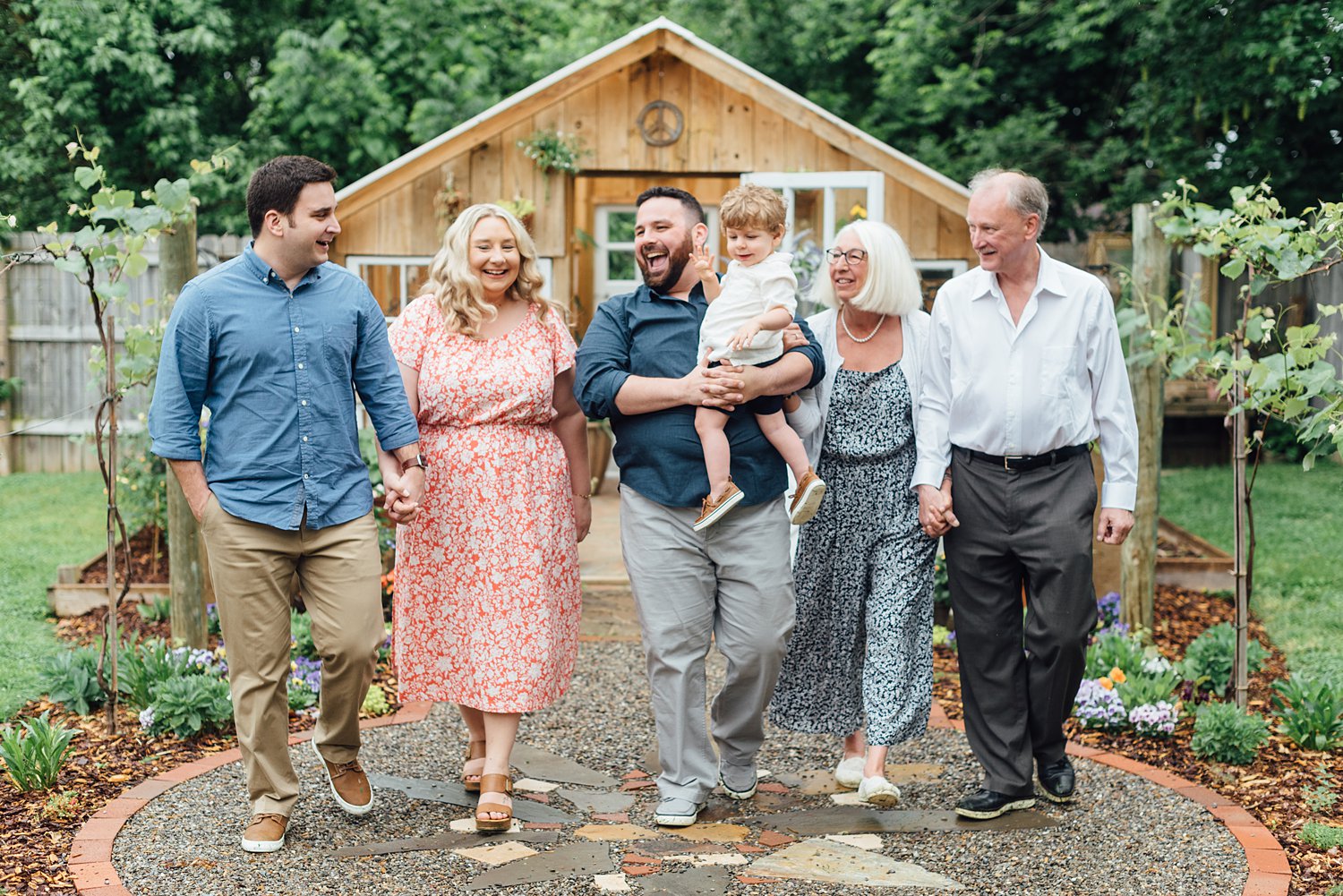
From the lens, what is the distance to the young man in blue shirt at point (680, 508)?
383 cm

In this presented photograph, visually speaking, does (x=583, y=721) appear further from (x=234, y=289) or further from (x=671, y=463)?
(x=234, y=289)

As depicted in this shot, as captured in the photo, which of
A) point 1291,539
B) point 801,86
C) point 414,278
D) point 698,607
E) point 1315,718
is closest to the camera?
point 698,607

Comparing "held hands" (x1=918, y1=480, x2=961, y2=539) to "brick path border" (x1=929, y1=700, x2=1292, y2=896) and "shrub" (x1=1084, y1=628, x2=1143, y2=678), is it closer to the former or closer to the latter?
"brick path border" (x1=929, y1=700, x2=1292, y2=896)

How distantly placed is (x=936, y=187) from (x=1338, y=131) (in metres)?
4.35

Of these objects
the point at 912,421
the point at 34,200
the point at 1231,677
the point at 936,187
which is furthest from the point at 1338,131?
the point at 34,200

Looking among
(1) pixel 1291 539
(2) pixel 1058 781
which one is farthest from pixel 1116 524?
(1) pixel 1291 539

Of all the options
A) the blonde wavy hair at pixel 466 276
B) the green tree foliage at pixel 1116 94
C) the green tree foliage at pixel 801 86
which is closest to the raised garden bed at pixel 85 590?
the blonde wavy hair at pixel 466 276

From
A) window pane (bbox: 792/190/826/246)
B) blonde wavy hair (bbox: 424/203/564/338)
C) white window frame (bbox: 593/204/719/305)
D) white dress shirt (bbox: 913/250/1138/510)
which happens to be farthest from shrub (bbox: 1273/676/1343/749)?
white window frame (bbox: 593/204/719/305)

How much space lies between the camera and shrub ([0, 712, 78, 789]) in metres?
4.13

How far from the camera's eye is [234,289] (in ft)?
11.7

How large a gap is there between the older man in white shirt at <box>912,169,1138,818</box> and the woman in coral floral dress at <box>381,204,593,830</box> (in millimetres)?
1168

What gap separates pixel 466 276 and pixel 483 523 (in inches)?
28.5

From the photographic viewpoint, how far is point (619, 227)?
1094cm

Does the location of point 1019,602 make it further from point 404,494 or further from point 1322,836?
point 404,494
